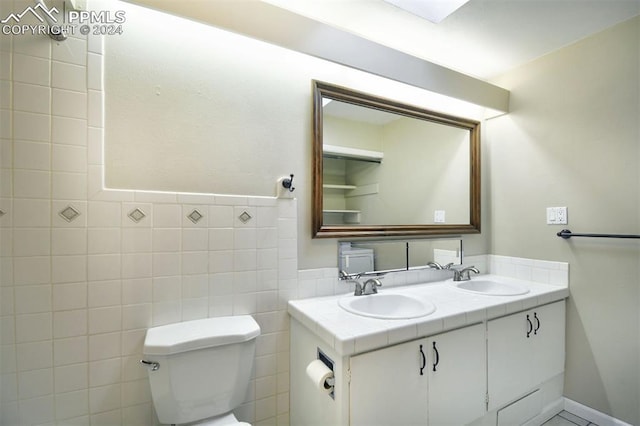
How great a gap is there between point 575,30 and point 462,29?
2.30 ft

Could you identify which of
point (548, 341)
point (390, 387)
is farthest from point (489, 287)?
point (390, 387)

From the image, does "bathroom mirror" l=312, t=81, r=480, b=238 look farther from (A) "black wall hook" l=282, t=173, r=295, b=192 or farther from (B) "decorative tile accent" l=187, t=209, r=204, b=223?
(B) "decorative tile accent" l=187, t=209, r=204, b=223

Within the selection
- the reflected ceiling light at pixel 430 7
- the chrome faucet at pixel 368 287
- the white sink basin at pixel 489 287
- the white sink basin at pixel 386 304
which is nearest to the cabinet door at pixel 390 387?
the white sink basin at pixel 386 304

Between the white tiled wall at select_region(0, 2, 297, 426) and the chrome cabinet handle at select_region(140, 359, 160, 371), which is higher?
the white tiled wall at select_region(0, 2, 297, 426)

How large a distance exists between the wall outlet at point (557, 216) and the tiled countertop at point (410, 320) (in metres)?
0.43

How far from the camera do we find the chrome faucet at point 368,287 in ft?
5.50

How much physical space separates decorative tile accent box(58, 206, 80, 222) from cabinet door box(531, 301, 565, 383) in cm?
241

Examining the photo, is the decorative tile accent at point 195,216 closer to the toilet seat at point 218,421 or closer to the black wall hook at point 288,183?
Result: the black wall hook at point 288,183

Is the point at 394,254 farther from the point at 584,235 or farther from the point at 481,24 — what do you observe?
the point at 481,24

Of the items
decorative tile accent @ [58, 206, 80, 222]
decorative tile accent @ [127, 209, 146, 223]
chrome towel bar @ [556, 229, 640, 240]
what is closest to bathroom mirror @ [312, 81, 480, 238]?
chrome towel bar @ [556, 229, 640, 240]

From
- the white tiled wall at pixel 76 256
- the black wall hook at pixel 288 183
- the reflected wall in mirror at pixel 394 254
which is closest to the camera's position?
the white tiled wall at pixel 76 256

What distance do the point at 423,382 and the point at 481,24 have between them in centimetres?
196

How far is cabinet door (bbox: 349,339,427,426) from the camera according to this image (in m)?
1.12

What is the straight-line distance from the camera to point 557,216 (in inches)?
76.7
